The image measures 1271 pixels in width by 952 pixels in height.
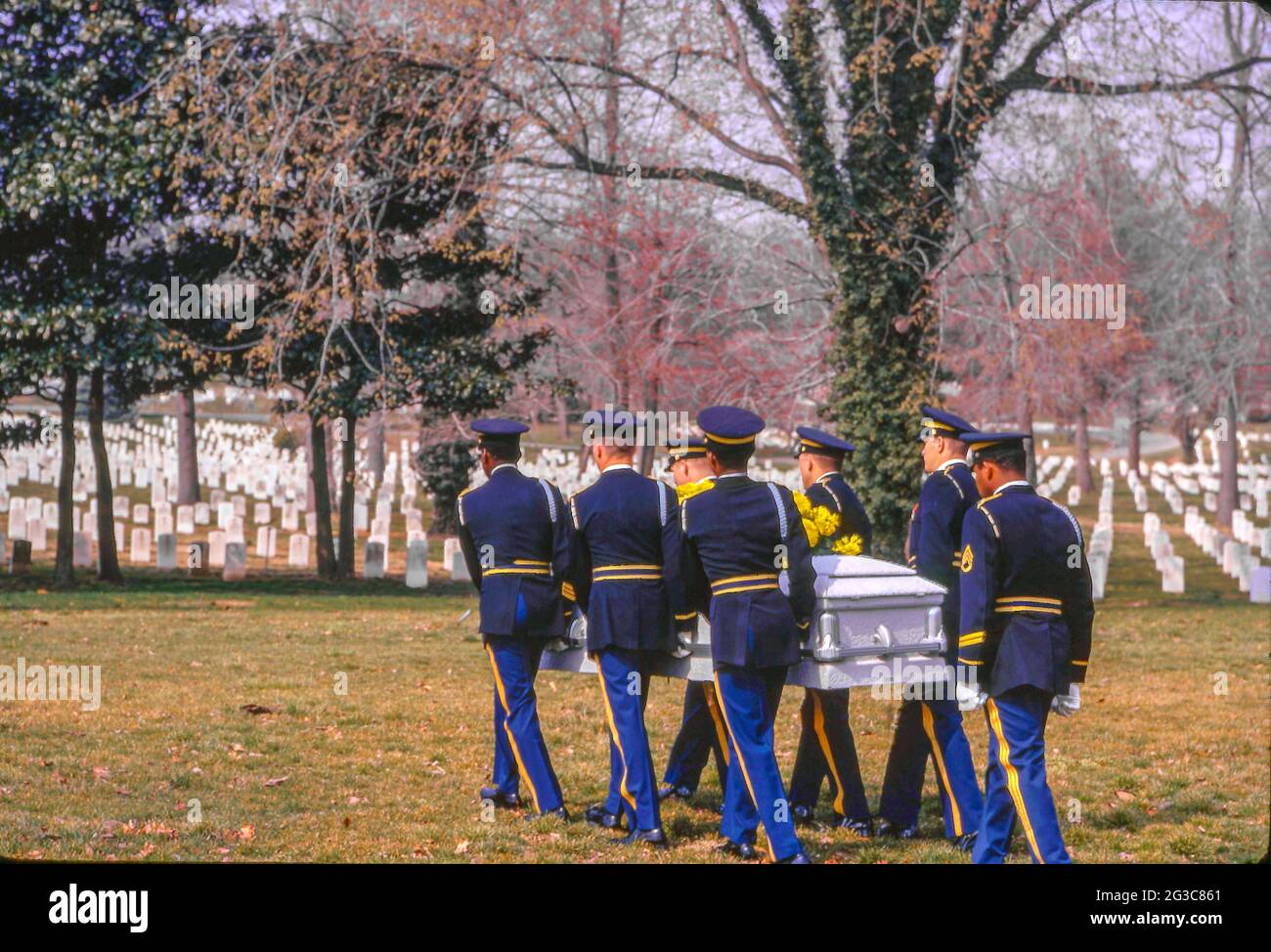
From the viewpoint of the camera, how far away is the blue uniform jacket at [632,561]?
7.36m

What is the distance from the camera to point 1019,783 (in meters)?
6.30

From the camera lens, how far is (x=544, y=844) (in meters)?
7.21

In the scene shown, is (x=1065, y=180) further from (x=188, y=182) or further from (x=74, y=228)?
(x=74, y=228)

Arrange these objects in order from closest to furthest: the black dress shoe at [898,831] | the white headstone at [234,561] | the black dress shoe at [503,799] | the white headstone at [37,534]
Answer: the black dress shoe at [898,831] → the black dress shoe at [503,799] → the white headstone at [234,561] → the white headstone at [37,534]

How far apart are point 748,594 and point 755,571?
119 mm

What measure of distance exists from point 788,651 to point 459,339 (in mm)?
13945

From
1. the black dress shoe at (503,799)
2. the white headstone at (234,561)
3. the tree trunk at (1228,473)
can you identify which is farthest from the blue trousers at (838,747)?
the tree trunk at (1228,473)

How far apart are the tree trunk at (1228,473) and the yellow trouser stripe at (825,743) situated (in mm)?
28356

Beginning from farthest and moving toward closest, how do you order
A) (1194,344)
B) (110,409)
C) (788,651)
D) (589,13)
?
(110,409), (1194,344), (589,13), (788,651)

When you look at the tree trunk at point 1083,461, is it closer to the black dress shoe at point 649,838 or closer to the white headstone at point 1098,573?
the white headstone at point 1098,573

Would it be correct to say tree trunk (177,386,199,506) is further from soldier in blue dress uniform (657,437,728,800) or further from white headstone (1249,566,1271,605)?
soldier in blue dress uniform (657,437,728,800)

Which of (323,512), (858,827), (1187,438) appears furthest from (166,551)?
(1187,438)

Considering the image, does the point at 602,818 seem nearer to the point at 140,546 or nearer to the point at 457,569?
the point at 457,569

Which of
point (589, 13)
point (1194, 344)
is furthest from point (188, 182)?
point (1194, 344)
